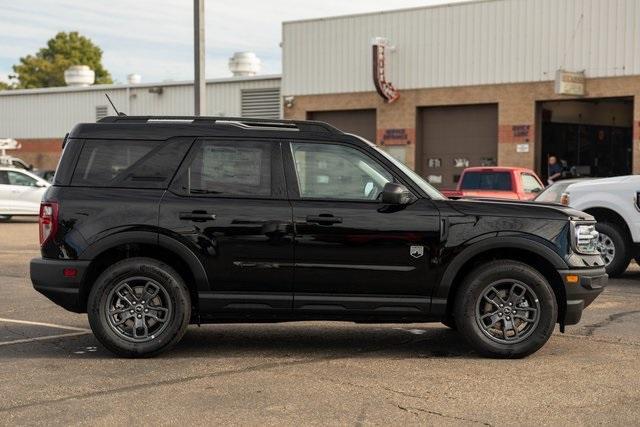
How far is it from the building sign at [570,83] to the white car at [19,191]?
15.1 meters

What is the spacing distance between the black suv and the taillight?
0.02 metres

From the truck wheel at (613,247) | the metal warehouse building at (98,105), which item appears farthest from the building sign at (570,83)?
the truck wheel at (613,247)

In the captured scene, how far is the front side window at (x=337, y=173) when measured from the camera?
23.4 feet

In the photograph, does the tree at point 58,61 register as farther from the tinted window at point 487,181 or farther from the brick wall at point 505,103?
the tinted window at point 487,181

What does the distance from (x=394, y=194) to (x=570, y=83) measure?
20259 millimetres

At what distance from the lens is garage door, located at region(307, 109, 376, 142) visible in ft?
103

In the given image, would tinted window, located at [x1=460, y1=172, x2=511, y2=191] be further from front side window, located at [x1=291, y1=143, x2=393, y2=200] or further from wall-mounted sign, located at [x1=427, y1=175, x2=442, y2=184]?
front side window, located at [x1=291, y1=143, x2=393, y2=200]

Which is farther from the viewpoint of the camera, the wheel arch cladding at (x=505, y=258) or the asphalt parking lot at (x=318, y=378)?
the wheel arch cladding at (x=505, y=258)

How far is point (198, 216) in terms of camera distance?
23.1 ft

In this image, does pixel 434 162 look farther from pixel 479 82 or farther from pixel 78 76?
pixel 78 76

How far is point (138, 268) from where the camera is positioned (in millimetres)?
7035

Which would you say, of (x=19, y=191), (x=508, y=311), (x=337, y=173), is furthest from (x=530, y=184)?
(x=19, y=191)

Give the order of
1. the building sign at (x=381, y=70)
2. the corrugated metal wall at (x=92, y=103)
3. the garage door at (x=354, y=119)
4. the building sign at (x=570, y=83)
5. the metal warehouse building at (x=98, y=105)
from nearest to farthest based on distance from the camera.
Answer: the building sign at (x=570, y=83) → the building sign at (x=381, y=70) → the garage door at (x=354, y=119) → the metal warehouse building at (x=98, y=105) → the corrugated metal wall at (x=92, y=103)

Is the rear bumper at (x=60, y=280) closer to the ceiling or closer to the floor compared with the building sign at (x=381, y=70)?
closer to the floor
